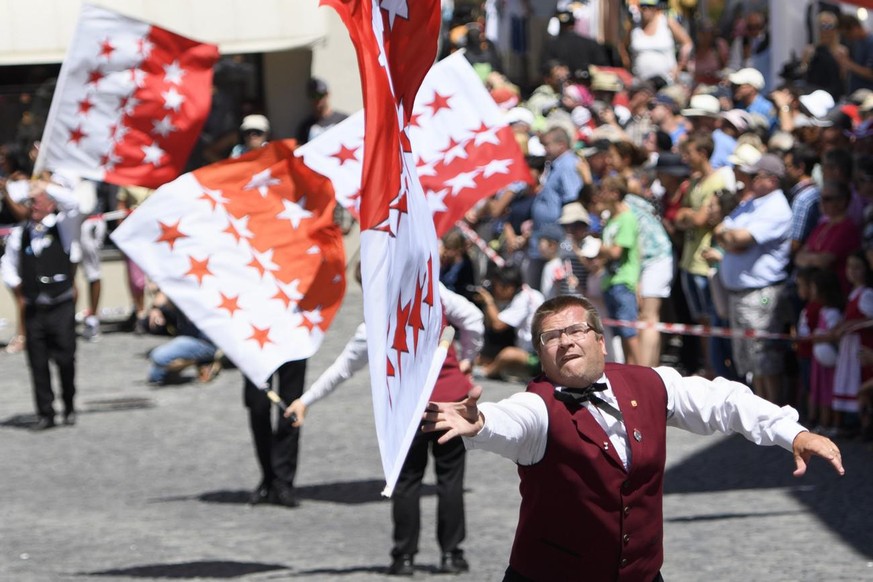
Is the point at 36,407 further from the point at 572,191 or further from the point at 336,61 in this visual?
the point at 336,61

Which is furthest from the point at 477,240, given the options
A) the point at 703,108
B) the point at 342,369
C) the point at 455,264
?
the point at 342,369

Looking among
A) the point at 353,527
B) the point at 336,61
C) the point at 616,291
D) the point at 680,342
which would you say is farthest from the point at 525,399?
the point at 336,61

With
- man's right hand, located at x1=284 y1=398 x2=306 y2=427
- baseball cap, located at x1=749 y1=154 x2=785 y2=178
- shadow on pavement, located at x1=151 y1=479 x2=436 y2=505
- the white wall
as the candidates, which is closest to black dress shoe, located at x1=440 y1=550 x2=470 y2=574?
man's right hand, located at x1=284 y1=398 x2=306 y2=427

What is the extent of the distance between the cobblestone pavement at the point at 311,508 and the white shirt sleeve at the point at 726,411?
9.10ft

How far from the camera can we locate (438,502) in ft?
26.9

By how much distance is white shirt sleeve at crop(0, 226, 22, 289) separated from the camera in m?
13.1

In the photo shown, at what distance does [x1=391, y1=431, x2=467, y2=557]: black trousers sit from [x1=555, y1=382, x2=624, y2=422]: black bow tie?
10.4 feet

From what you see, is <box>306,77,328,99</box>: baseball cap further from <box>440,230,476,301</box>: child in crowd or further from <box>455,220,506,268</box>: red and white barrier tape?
<box>440,230,476,301</box>: child in crowd

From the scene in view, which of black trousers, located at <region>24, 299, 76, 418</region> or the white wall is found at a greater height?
the white wall


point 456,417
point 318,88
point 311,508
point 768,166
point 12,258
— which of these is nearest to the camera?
point 456,417

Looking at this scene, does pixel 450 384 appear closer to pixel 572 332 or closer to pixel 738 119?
pixel 572 332

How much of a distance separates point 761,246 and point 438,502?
13.1ft

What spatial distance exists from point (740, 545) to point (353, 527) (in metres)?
2.16

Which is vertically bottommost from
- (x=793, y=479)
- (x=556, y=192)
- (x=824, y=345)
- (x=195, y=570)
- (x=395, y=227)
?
(x=793, y=479)
